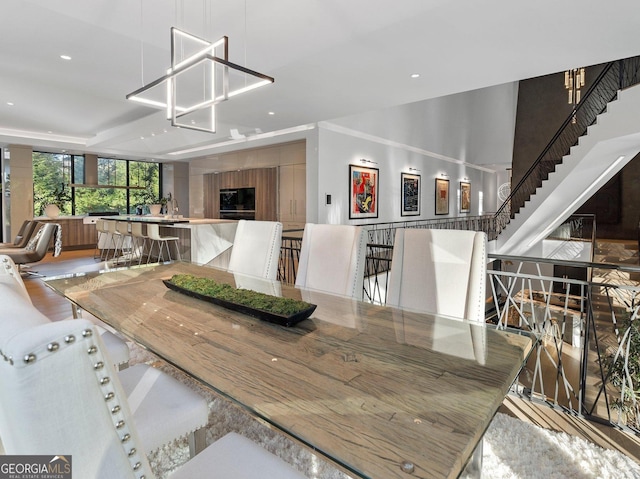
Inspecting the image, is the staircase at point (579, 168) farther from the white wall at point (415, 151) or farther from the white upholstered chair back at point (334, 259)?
the white upholstered chair back at point (334, 259)

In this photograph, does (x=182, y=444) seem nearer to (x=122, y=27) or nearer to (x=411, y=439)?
(x=411, y=439)

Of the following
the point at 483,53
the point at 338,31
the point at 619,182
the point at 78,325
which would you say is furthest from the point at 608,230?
the point at 78,325

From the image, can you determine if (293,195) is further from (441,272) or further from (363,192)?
(441,272)

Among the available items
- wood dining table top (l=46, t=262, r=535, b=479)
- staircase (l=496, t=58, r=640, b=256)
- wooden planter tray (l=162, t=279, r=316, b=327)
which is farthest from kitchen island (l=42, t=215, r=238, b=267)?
staircase (l=496, t=58, r=640, b=256)

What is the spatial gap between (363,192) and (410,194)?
87.1 inches

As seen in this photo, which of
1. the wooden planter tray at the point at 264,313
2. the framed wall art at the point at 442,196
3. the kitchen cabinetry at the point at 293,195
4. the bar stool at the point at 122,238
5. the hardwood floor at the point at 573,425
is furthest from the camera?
the framed wall art at the point at 442,196

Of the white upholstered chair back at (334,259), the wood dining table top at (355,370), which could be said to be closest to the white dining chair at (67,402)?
the wood dining table top at (355,370)

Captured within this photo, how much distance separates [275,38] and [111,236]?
621 centimetres

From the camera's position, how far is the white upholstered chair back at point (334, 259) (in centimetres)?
234

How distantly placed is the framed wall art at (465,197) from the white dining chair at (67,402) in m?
12.8

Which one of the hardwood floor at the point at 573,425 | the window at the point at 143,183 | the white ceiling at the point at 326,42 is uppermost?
the white ceiling at the point at 326,42

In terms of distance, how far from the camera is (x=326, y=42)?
3242 millimetres

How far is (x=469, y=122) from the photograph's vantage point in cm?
1197

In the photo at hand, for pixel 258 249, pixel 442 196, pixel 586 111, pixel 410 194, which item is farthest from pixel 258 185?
pixel 586 111
